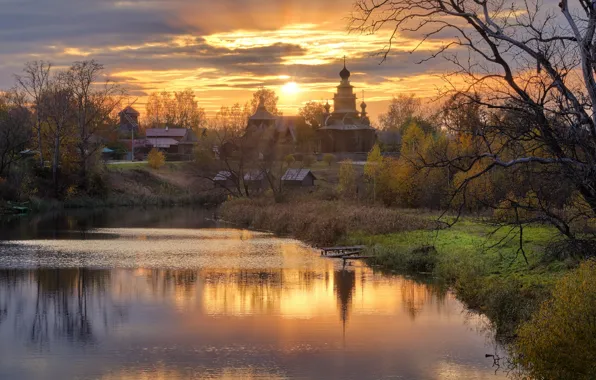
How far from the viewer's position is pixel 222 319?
25.0m

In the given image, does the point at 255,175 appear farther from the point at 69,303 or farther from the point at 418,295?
the point at 69,303

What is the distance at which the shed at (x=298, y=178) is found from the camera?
77.8m

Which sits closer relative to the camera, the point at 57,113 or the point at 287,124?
the point at 57,113

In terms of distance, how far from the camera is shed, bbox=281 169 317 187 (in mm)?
77750

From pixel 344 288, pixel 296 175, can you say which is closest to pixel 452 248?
pixel 344 288

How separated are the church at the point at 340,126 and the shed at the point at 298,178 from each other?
21128 mm

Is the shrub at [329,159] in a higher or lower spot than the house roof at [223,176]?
higher

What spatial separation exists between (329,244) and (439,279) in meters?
13.0

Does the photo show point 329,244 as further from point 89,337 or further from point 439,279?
point 89,337

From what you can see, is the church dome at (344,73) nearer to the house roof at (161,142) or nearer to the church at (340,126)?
the church at (340,126)

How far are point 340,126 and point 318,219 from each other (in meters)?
55.0

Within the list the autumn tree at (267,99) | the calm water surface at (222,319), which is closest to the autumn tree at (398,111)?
the autumn tree at (267,99)

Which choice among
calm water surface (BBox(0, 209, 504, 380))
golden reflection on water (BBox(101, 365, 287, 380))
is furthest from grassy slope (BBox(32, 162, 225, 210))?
golden reflection on water (BBox(101, 365, 287, 380))

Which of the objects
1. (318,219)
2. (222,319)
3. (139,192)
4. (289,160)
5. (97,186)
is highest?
(289,160)
